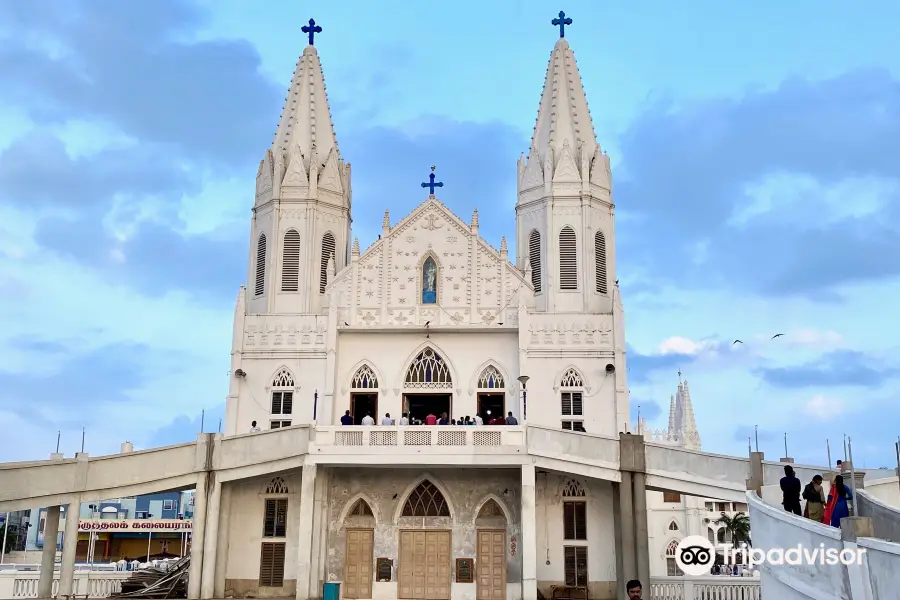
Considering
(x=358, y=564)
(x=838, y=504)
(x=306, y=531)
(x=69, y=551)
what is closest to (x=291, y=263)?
(x=306, y=531)

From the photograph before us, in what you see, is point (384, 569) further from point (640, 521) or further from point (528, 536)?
point (640, 521)

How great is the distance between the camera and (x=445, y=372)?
34.7 meters

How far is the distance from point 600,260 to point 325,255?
403 inches

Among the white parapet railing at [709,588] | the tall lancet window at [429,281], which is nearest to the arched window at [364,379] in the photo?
the tall lancet window at [429,281]

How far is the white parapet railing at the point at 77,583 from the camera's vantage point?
2923 cm

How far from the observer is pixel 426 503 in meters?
32.8

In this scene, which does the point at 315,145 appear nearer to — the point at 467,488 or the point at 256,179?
the point at 256,179

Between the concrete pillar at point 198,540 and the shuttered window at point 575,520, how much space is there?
38.0ft

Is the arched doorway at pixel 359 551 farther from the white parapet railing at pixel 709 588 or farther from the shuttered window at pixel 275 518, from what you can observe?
the white parapet railing at pixel 709 588

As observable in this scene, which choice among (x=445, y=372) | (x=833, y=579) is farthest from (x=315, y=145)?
(x=833, y=579)

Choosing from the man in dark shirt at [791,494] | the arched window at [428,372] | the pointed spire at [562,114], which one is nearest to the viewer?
the man in dark shirt at [791,494]

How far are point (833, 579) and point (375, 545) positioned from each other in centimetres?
2066

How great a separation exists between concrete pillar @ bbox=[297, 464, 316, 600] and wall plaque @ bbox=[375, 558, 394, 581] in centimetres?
314

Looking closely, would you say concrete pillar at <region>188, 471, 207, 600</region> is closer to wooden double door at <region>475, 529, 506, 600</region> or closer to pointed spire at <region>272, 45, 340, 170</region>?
wooden double door at <region>475, 529, 506, 600</region>
